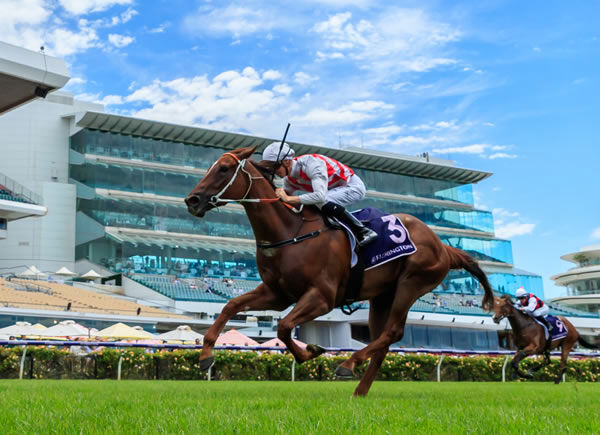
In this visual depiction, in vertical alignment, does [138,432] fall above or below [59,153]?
below

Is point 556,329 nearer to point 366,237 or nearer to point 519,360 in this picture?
point 519,360

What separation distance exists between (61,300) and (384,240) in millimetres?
35502

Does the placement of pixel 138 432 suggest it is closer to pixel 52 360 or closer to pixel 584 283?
pixel 52 360

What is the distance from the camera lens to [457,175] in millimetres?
71625

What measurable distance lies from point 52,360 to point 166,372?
252 cm

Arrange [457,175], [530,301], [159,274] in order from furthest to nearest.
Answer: [457,175]
[159,274]
[530,301]

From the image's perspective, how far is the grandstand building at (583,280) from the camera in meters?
71.7

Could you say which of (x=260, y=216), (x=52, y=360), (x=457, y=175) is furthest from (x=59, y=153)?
(x=260, y=216)

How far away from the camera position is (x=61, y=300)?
124 feet

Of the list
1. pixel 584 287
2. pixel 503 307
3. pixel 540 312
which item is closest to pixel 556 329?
pixel 540 312

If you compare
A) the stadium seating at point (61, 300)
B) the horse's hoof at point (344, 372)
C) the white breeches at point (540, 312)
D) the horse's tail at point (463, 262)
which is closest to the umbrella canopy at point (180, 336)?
the stadium seating at point (61, 300)

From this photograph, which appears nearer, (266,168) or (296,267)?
(296,267)

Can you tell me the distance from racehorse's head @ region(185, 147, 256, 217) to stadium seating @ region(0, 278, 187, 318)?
3189 cm

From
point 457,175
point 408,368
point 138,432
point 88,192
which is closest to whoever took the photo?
point 138,432
